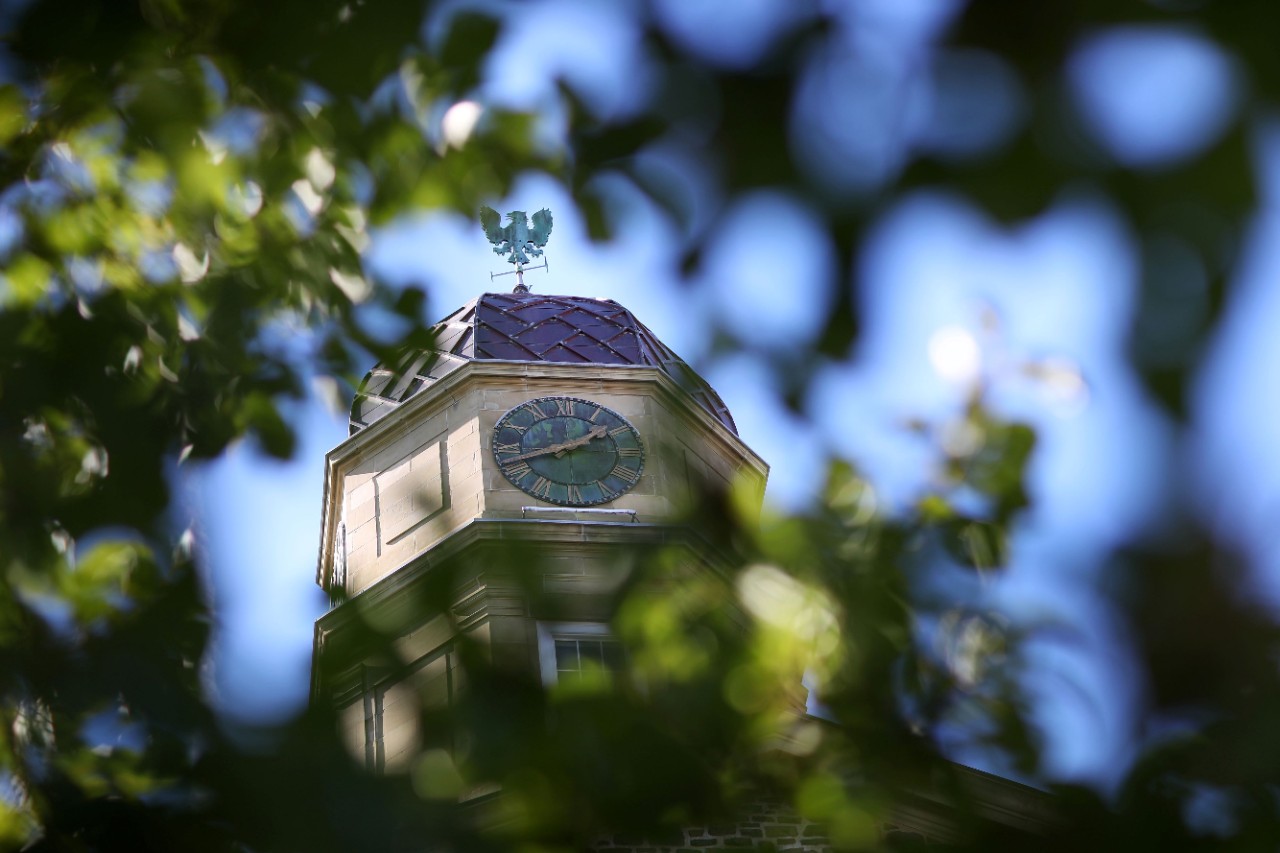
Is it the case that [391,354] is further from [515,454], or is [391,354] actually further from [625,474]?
[515,454]

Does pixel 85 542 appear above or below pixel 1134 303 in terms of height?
above

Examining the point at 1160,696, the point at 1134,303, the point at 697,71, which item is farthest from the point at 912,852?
the point at 697,71

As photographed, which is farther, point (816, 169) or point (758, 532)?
point (758, 532)

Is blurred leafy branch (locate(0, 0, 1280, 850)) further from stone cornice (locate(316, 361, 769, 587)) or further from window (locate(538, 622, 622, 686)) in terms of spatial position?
stone cornice (locate(316, 361, 769, 587))

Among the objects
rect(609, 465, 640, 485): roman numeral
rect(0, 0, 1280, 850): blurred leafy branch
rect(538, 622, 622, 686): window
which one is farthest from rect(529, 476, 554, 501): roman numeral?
rect(0, 0, 1280, 850): blurred leafy branch

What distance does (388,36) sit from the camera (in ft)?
15.8

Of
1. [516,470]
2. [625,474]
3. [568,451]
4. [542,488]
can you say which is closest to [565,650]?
[542,488]

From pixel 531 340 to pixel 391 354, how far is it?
59.5 ft

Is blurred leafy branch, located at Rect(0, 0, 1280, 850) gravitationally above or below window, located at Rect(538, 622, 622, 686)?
below

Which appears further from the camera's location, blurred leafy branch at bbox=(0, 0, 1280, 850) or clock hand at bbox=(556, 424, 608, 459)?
clock hand at bbox=(556, 424, 608, 459)

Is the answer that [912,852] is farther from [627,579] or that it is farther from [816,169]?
[816,169]

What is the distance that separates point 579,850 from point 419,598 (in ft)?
2.67

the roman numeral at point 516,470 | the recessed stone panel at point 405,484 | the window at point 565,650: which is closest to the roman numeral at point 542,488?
the roman numeral at point 516,470

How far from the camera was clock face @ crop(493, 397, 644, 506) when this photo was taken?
69.1 ft
